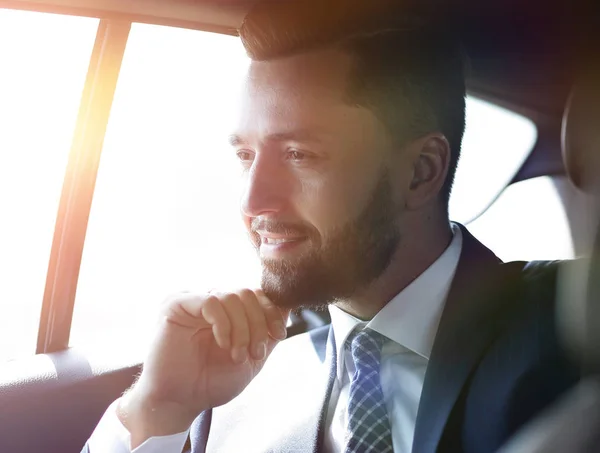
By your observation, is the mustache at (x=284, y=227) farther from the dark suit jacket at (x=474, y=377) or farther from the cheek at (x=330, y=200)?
the dark suit jacket at (x=474, y=377)

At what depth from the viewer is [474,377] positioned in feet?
3.57

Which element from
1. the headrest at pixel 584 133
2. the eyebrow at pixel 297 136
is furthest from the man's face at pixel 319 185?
the headrest at pixel 584 133

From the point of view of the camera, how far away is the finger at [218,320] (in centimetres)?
121

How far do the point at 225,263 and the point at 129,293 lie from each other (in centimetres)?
33

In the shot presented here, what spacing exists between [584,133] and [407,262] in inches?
17.0

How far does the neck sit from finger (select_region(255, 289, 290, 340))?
0.17m

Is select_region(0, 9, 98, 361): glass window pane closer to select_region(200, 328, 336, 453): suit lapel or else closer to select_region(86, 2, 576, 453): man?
select_region(86, 2, 576, 453): man

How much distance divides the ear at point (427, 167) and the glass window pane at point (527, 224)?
134mm

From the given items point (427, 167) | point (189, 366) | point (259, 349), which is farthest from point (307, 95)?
point (189, 366)

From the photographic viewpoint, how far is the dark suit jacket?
1027 mm

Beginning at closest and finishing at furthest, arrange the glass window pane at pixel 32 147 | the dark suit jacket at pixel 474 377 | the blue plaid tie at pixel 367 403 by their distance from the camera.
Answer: the dark suit jacket at pixel 474 377 < the blue plaid tie at pixel 367 403 < the glass window pane at pixel 32 147

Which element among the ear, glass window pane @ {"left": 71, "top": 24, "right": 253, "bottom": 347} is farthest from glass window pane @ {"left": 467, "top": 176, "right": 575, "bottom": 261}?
glass window pane @ {"left": 71, "top": 24, "right": 253, "bottom": 347}

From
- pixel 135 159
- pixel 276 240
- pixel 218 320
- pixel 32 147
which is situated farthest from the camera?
pixel 135 159

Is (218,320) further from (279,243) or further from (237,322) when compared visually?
(279,243)
